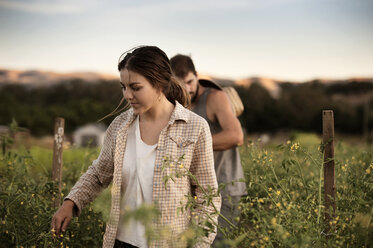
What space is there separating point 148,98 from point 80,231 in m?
1.42

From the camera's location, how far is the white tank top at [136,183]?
1846 millimetres

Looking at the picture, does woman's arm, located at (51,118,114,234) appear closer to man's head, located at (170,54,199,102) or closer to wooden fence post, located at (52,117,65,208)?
man's head, located at (170,54,199,102)

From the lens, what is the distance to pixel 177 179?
1.82m

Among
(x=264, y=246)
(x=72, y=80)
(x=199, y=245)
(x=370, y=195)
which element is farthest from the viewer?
(x=72, y=80)

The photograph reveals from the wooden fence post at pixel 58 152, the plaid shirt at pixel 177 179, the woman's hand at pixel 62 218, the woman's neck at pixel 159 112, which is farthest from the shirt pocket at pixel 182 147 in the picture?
the wooden fence post at pixel 58 152

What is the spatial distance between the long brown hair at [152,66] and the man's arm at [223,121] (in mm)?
746

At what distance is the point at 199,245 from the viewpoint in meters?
1.76

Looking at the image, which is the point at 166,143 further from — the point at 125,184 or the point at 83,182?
the point at 83,182

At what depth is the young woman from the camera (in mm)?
1818

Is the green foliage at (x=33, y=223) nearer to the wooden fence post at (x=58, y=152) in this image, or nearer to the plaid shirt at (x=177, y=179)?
the plaid shirt at (x=177, y=179)

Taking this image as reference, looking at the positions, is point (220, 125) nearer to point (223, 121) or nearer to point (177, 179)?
point (223, 121)

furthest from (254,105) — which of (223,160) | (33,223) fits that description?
(33,223)

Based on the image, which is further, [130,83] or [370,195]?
[370,195]

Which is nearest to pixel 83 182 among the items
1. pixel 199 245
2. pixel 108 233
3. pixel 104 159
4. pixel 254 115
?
pixel 104 159
